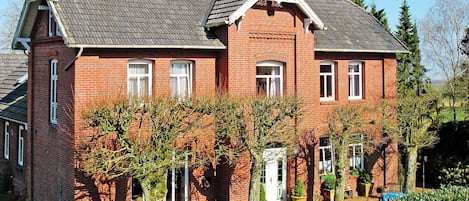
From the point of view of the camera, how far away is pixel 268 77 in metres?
20.7

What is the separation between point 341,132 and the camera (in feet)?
69.0

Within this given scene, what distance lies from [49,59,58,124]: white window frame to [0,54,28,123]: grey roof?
3.63 m

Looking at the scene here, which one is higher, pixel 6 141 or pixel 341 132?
pixel 341 132

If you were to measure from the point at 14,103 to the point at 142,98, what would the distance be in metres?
11.9

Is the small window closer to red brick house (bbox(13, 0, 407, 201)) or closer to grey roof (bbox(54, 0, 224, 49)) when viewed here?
red brick house (bbox(13, 0, 407, 201))

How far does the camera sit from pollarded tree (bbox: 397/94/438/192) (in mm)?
22141

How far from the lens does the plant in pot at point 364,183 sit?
2333 centimetres

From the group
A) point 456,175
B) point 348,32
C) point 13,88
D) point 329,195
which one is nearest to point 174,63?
point 329,195

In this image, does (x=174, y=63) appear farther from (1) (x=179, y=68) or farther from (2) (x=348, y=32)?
(2) (x=348, y=32)

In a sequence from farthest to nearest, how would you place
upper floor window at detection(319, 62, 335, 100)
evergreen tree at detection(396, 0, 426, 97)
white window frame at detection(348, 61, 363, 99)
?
evergreen tree at detection(396, 0, 426, 97) < white window frame at detection(348, 61, 363, 99) < upper floor window at detection(319, 62, 335, 100)

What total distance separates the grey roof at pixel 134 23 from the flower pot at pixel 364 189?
9157 millimetres

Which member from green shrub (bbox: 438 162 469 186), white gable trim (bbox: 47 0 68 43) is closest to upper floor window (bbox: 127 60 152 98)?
white gable trim (bbox: 47 0 68 43)

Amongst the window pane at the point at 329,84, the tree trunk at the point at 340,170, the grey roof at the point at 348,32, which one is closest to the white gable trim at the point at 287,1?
the grey roof at the point at 348,32

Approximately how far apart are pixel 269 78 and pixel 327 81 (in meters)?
3.52
